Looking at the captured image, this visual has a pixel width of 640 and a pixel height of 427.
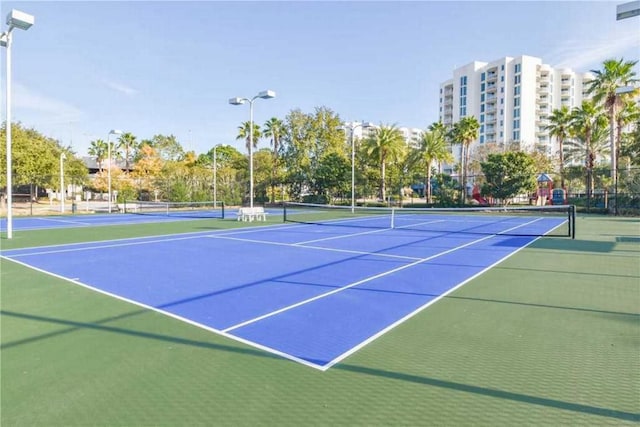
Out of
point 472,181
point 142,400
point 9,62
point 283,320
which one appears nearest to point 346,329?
point 283,320

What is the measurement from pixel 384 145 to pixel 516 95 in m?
63.0

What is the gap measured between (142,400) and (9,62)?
1539 centimetres

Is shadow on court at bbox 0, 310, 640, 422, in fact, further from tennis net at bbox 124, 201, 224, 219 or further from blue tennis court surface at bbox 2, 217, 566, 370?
tennis net at bbox 124, 201, 224, 219

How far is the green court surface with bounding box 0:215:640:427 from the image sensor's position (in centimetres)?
314

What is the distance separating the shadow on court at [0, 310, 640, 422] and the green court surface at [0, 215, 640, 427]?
0.05 ft

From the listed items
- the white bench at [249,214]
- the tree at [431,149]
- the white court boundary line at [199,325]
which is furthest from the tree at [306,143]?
the white court boundary line at [199,325]

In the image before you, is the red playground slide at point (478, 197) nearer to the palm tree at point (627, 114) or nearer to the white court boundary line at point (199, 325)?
the palm tree at point (627, 114)

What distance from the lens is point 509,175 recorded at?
35.4m

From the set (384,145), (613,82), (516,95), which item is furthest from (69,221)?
(516,95)

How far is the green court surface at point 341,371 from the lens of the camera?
3.14 metres

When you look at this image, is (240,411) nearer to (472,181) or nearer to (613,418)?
(613,418)

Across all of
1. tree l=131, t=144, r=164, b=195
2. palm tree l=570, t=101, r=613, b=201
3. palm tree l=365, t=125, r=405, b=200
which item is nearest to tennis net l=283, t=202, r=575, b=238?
palm tree l=570, t=101, r=613, b=201

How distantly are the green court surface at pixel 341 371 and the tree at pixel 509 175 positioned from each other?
104ft

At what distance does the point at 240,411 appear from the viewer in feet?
10.4
